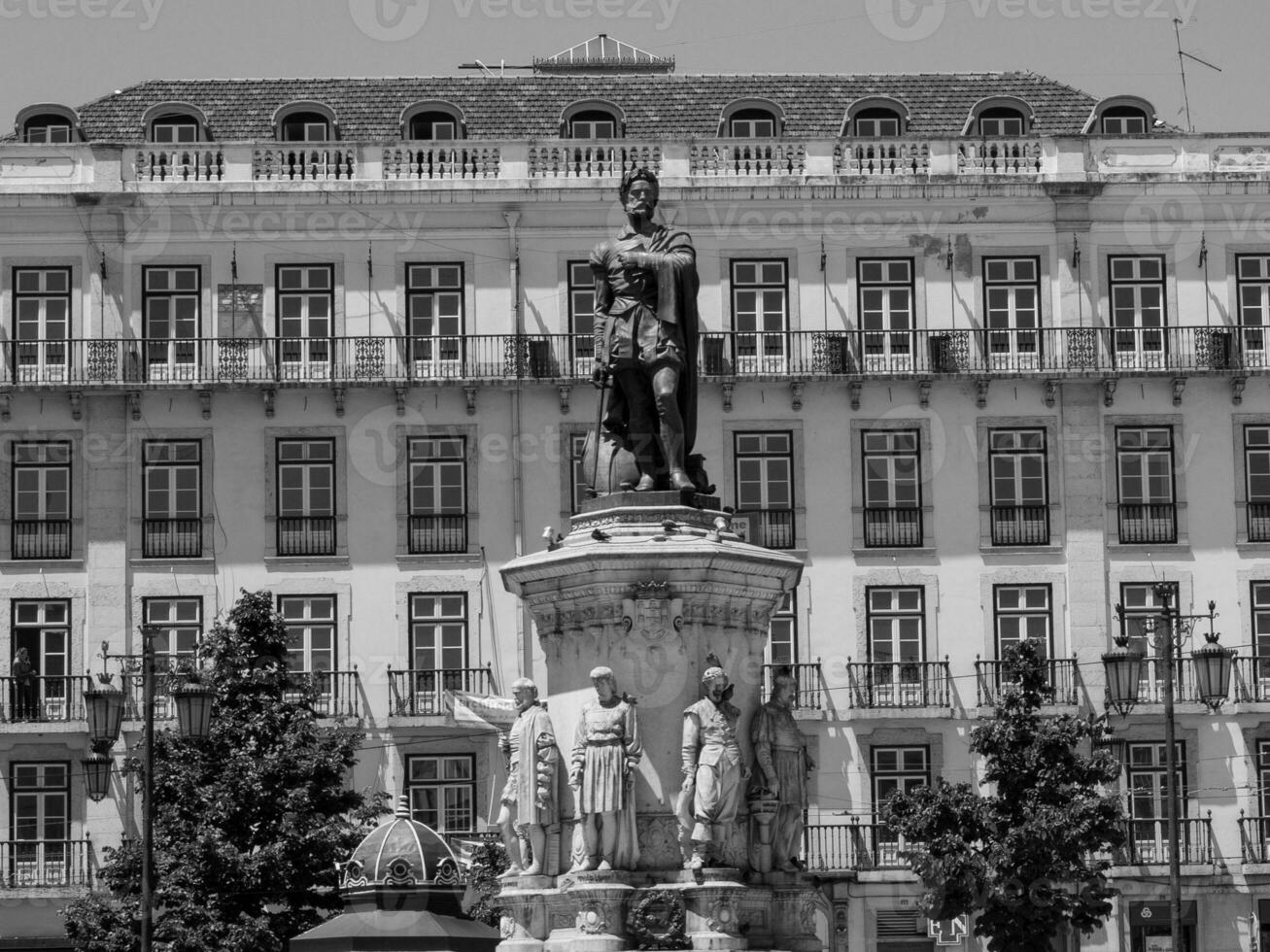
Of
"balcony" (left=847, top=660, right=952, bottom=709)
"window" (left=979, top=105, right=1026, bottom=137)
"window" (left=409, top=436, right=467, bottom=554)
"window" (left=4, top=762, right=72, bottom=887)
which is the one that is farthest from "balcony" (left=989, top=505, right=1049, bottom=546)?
"window" (left=4, top=762, right=72, bottom=887)

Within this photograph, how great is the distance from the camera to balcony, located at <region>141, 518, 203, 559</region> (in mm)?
58469

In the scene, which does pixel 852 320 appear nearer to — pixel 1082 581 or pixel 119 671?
pixel 1082 581

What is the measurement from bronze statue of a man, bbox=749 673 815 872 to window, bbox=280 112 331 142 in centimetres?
3888

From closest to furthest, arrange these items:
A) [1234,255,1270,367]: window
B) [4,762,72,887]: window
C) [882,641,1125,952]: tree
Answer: [882,641,1125,952]: tree → [4,762,72,887]: window → [1234,255,1270,367]: window

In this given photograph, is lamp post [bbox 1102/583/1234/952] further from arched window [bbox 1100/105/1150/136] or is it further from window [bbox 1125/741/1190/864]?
arched window [bbox 1100/105/1150/136]

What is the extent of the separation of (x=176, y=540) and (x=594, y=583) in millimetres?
35757

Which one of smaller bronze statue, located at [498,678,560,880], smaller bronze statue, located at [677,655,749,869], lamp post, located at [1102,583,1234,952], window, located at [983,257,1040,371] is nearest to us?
smaller bronze statue, located at [677,655,749,869]

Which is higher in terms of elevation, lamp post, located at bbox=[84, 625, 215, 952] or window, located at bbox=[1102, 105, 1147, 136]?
window, located at bbox=[1102, 105, 1147, 136]

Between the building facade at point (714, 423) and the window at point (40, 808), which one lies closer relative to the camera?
the window at point (40, 808)

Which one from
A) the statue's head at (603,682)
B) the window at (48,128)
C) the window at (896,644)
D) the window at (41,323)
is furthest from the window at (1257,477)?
the statue's head at (603,682)

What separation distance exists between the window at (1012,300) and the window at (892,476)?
274 cm

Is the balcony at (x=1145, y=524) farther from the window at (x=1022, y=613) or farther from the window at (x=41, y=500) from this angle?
the window at (x=41, y=500)

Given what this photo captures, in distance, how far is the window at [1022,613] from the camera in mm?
58562

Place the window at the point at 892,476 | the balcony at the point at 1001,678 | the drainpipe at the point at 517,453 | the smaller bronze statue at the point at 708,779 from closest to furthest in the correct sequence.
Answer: the smaller bronze statue at the point at 708,779 < the balcony at the point at 1001,678 < the drainpipe at the point at 517,453 < the window at the point at 892,476
